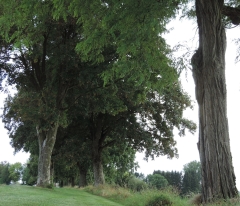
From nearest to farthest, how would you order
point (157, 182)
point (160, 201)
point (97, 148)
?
point (160, 201), point (97, 148), point (157, 182)

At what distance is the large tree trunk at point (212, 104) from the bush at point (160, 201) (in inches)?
107

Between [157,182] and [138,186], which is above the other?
[138,186]

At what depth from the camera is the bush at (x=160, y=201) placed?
1059 centimetres

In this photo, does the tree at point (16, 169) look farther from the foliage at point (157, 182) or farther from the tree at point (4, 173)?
the foliage at point (157, 182)

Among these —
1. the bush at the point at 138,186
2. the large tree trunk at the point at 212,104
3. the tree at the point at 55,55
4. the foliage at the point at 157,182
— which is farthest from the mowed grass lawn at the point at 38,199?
the large tree trunk at the point at 212,104

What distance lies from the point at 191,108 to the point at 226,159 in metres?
17.9

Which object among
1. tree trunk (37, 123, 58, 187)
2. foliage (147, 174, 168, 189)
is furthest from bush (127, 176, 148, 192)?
tree trunk (37, 123, 58, 187)

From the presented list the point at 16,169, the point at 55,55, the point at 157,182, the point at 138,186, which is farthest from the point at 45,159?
the point at 16,169

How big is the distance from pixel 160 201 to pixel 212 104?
14.1 ft

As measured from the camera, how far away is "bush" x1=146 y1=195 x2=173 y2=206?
34.7ft

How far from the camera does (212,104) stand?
847 cm

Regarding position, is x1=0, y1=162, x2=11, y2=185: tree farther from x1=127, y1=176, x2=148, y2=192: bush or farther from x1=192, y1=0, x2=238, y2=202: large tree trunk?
x1=192, y1=0, x2=238, y2=202: large tree trunk

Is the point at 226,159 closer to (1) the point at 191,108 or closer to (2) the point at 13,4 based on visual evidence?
(2) the point at 13,4

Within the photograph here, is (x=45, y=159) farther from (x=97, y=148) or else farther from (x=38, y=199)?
(x=97, y=148)
